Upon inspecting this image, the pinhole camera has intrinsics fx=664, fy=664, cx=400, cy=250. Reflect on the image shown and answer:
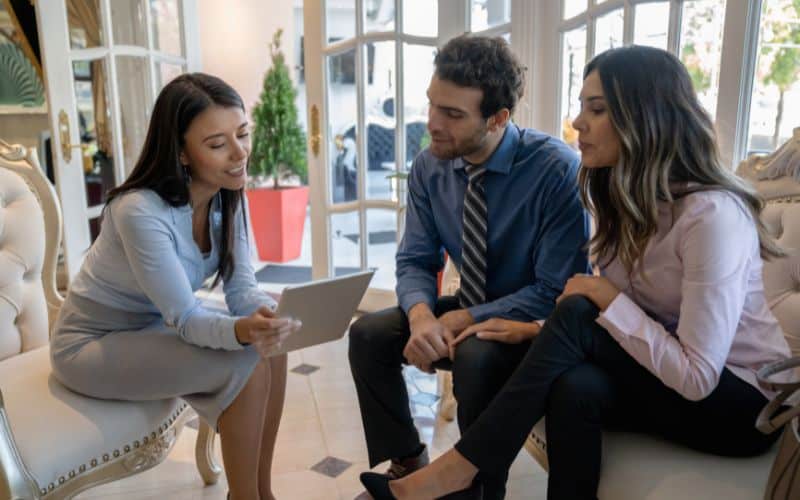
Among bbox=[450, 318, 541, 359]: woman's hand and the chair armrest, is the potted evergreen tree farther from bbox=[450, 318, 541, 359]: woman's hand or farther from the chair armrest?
the chair armrest

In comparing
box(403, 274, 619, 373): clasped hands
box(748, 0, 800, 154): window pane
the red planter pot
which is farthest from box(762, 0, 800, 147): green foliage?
the red planter pot

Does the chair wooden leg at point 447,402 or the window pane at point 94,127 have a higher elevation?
the window pane at point 94,127

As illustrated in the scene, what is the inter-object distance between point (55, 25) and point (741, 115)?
8.69 ft

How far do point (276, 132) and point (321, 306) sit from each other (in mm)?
4076

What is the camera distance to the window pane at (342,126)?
3297mm

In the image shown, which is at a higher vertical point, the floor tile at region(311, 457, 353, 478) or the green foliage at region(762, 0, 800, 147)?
the green foliage at region(762, 0, 800, 147)

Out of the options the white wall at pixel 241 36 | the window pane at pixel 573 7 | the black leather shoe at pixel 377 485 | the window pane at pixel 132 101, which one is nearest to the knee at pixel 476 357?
the black leather shoe at pixel 377 485

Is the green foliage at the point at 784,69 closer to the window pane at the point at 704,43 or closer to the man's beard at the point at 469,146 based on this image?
the window pane at the point at 704,43

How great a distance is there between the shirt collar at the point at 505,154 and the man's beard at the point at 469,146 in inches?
1.8

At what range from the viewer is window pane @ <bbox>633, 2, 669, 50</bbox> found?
2.06m

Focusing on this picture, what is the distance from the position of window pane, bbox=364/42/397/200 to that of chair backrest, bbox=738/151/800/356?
6.35ft

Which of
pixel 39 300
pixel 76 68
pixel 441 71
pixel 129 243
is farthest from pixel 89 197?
pixel 441 71

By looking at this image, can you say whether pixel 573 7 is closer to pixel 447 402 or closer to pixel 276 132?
pixel 447 402

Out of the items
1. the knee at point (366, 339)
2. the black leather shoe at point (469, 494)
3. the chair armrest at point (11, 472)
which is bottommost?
the black leather shoe at point (469, 494)
